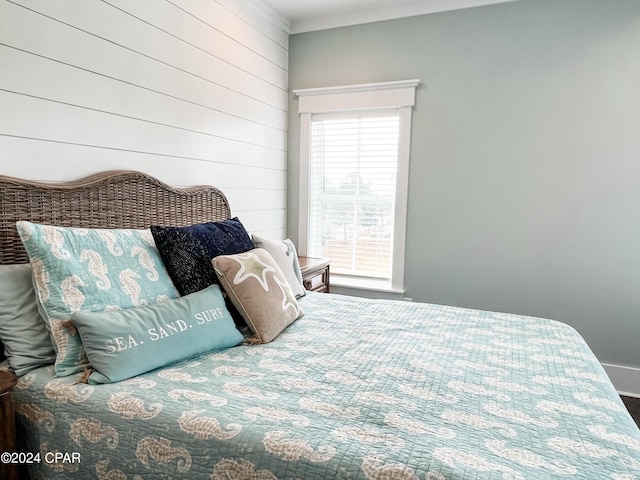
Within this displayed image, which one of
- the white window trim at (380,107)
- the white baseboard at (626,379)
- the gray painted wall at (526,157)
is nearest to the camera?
the gray painted wall at (526,157)

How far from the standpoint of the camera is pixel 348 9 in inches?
121

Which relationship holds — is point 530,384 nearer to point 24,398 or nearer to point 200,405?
point 200,405

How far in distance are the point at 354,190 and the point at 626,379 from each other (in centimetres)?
227

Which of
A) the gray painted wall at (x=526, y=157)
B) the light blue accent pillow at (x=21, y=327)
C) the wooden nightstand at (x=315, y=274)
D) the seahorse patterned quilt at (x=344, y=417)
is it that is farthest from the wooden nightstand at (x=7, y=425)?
the gray painted wall at (x=526, y=157)

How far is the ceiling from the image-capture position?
2.89m

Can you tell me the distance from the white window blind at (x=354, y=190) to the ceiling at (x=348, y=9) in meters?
0.69

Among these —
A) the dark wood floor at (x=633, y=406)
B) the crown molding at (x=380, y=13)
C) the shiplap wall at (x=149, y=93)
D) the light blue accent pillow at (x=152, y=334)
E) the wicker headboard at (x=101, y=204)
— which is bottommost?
the dark wood floor at (x=633, y=406)

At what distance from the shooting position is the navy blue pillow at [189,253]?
1742mm

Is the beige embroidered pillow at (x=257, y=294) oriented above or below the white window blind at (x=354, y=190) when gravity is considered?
below

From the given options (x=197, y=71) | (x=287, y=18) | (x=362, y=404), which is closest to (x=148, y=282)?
(x=362, y=404)

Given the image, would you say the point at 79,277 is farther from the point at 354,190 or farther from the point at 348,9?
the point at 348,9

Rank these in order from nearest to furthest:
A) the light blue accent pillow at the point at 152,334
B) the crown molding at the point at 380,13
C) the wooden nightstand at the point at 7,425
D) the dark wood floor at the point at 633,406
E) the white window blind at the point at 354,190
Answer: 1. the wooden nightstand at the point at 7,425
2. the light blue accent pillow at the point at 152,334
3. the dark wood floor at the point at 633,406
4. the crown molding at the point at 380,13
5. the white window blind at the point at 354,190

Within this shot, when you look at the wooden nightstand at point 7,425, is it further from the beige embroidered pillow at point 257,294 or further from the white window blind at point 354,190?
the white window blind at point 354,190

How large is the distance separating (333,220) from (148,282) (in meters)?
1.99
